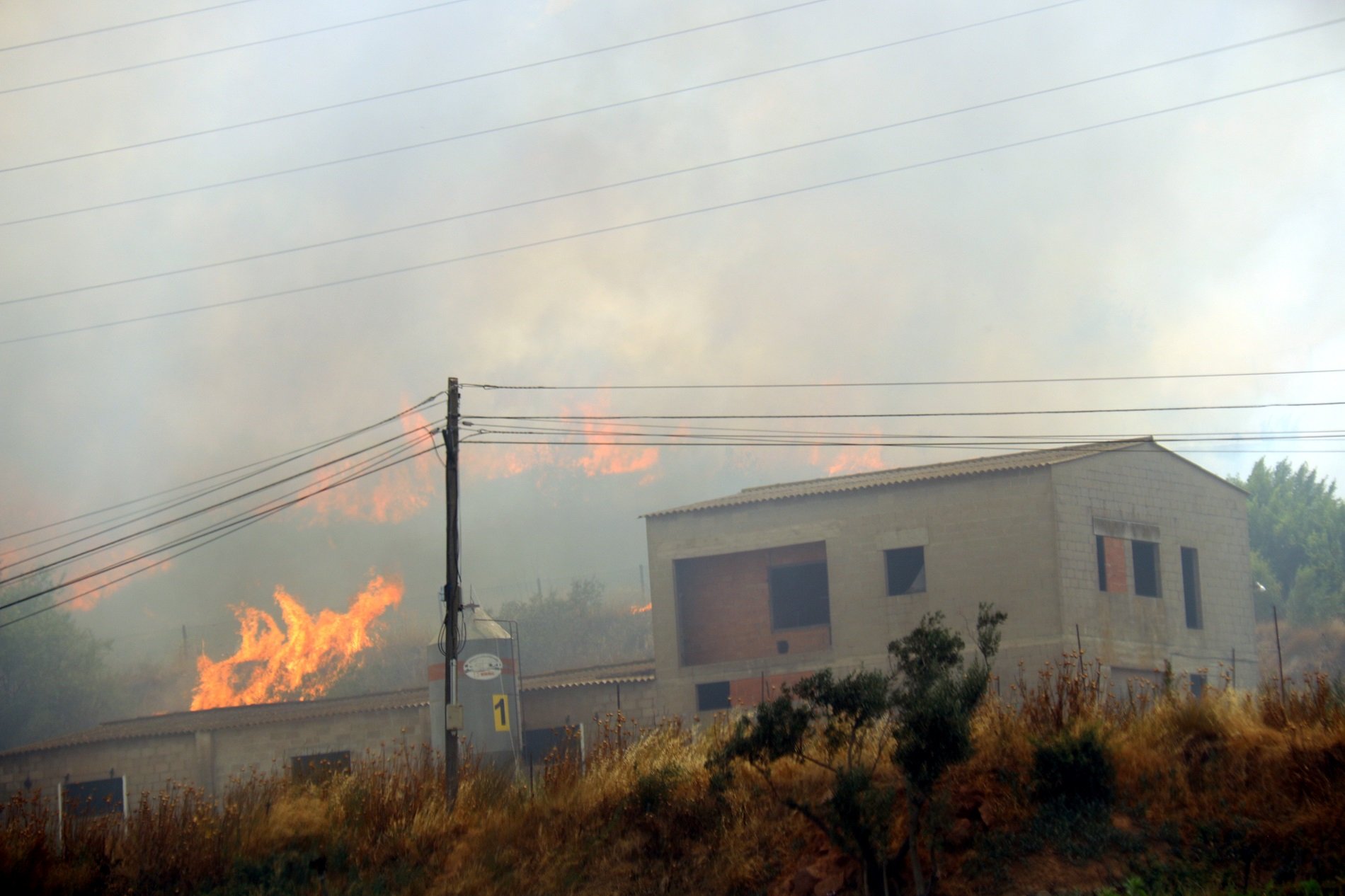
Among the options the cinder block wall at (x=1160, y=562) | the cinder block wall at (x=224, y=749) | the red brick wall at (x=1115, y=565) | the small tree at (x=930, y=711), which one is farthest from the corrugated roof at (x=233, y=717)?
the small tree at (x=930, y=711)

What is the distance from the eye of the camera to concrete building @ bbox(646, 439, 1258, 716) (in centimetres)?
3466

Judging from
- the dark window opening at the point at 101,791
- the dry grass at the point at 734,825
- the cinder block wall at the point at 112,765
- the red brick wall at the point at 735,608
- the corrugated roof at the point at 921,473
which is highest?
the corrugated roof at the point at 921,473

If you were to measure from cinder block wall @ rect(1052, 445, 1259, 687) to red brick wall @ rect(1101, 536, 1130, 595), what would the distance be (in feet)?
0.28

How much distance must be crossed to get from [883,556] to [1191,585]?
33.1 ft

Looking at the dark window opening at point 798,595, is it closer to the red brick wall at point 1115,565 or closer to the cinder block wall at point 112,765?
the red brick wall at point 1115,565

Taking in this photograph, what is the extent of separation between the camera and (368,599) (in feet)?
202

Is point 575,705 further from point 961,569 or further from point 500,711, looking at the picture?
point 961,569

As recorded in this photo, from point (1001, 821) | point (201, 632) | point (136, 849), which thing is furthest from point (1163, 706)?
point (201, 632)

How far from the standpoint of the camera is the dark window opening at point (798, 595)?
39.1 meters

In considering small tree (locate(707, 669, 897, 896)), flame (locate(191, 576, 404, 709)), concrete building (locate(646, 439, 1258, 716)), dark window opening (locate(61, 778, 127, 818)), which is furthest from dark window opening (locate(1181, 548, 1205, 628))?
flame (locate(191, 576, 404, 709))

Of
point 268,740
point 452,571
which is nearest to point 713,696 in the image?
point 268,740

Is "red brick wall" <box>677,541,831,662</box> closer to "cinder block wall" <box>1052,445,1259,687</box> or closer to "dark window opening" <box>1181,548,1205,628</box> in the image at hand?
"cinder block wall" <box>1052,445,1259,687</box>

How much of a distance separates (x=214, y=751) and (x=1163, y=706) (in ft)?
102

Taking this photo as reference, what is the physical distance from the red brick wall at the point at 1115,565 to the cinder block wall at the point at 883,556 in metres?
2.66
